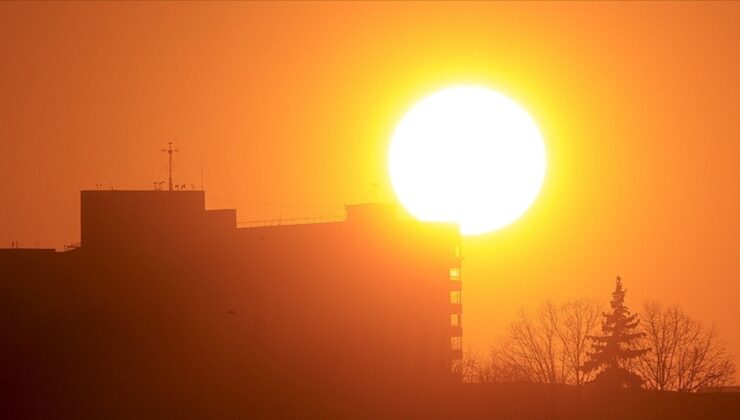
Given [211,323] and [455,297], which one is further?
[455,297]

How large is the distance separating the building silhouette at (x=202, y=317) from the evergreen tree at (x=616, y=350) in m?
10.1

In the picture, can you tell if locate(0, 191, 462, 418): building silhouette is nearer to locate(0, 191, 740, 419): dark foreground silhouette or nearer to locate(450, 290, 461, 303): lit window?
locate(0, 191, 740, 419): dark foreground silhouette

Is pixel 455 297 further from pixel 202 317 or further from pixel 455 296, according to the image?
pixel 202 317

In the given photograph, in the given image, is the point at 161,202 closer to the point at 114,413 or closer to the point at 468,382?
the point at 114,413

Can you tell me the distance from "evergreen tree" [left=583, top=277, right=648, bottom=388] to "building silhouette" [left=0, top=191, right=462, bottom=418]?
10.1 meters

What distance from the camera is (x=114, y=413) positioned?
9769 centimetres

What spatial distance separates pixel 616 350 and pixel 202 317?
29644 mm

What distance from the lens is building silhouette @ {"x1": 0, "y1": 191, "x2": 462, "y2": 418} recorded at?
102 m

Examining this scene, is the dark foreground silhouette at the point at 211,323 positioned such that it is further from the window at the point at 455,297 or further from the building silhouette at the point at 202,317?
the window at the point at 455,297

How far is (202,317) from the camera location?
362 ft

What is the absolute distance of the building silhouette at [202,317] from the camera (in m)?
102

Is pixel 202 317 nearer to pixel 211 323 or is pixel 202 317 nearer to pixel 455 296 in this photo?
pixel 211 323

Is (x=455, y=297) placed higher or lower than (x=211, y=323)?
higher

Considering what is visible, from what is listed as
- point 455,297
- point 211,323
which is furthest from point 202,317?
point 455,297
